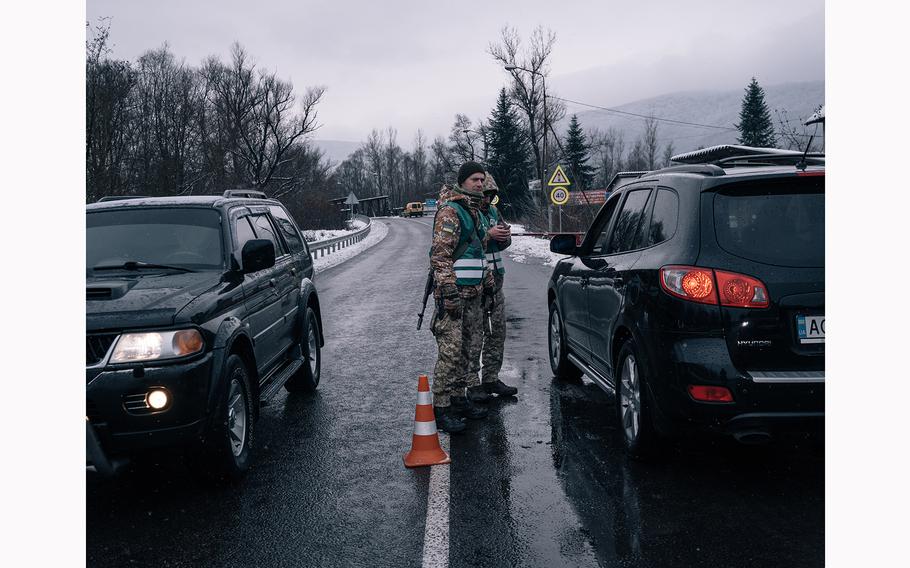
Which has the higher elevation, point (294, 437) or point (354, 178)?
point (354, 178)

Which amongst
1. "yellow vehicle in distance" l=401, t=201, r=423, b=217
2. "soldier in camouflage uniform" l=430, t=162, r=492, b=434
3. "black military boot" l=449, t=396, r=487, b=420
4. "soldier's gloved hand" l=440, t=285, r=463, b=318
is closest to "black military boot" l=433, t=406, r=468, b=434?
"soldier in camouflage uniform" l=430, t=162, r=492, b=434

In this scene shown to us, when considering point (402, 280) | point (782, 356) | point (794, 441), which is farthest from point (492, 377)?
point (402, 280)

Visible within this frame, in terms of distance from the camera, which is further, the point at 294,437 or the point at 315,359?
the point at 315,359

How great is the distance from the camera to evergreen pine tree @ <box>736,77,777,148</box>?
2495 inches

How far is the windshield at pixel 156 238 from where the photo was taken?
5148 mm

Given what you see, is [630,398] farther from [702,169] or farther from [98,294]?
[98,294]

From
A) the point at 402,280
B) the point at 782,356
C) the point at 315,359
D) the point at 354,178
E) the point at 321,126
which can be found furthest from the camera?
the point at 354,178

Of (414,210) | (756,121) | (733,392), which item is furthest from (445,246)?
(414,210)

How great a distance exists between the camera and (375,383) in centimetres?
735

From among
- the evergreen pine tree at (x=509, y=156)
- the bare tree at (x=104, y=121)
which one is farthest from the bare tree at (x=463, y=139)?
the bare tree at (x=104, y=121)

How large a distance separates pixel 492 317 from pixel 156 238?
2.77 m

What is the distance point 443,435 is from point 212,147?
43026mm

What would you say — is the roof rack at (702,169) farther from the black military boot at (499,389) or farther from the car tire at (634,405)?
the black military boot at (499,389)

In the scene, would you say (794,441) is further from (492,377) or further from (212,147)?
(212,147)
